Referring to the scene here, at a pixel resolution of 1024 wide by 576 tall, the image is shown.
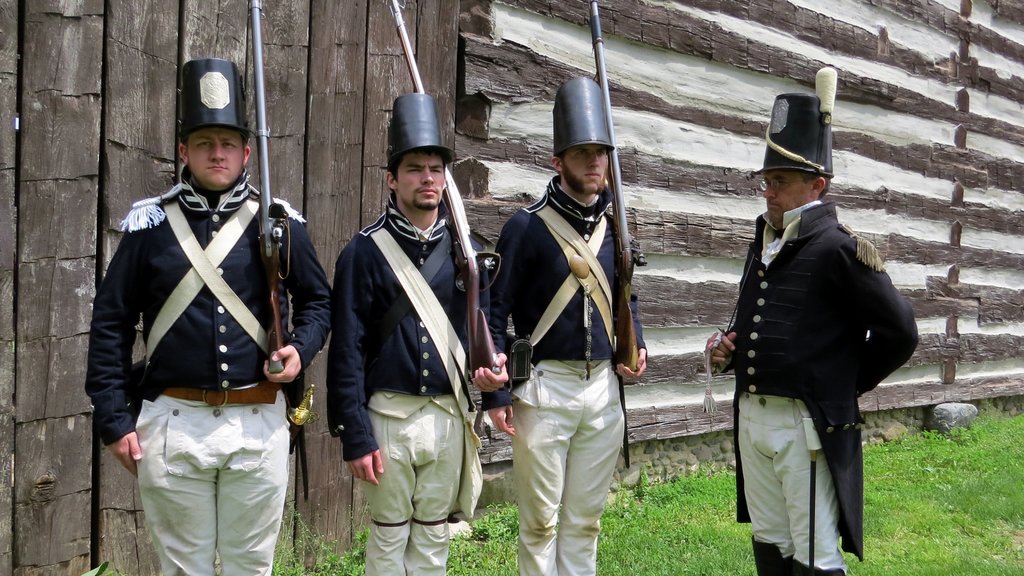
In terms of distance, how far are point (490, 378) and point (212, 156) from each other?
1.27 m

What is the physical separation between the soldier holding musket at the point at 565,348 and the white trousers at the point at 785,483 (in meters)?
Answer: 0.56

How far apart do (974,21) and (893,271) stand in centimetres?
303

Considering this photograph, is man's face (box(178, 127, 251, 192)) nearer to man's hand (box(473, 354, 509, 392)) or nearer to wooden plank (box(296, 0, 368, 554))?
man's hand (box(473, 354, 509, 392))

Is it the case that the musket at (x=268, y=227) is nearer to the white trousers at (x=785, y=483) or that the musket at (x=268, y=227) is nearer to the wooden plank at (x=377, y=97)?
the wooden plank at (x=377, y=97)

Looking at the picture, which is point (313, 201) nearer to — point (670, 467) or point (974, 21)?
point (670, 467)

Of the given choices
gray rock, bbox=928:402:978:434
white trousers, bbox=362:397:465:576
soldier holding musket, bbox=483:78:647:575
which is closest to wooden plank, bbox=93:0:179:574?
white trousers, bbox=362:397:465:576

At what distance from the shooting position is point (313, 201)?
4.65m

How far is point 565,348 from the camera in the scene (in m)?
3.88

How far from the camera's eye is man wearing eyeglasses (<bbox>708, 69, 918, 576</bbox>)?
11.7 feet

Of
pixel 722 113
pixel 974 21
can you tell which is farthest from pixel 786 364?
pixel 974 21

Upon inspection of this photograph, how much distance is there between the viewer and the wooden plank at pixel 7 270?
12.2 feet

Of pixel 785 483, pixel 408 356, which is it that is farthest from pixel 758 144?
pixel 408 356

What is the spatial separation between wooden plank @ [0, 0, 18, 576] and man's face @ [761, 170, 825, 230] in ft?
10.3

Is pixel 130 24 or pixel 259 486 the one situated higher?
A: pixel 130 24
